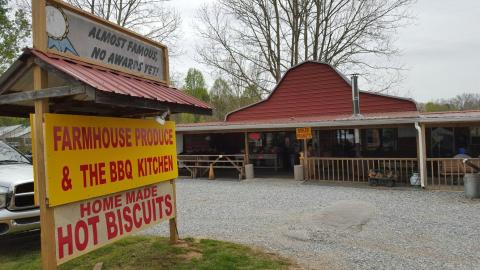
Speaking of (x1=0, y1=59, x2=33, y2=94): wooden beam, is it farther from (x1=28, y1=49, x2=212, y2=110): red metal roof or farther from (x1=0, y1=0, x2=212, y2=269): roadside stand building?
(x1=28, y1=49, x2=212, y2=110): red metal roof

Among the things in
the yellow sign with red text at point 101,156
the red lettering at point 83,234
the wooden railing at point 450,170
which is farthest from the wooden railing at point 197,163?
the red lettering at point 83,234

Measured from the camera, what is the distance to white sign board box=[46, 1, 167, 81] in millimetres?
4082

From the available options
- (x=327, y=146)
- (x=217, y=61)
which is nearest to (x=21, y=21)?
(x=217, y=61)

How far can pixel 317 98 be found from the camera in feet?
63.7

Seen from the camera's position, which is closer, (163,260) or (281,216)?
(163,260)

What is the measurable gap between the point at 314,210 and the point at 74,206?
22.2ft

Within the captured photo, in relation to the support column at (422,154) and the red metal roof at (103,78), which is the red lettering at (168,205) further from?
the support column at (422,154)

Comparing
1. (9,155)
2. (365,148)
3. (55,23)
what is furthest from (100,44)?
(365,148)

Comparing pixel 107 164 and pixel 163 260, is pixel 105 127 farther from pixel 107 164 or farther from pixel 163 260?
pixel 163 260

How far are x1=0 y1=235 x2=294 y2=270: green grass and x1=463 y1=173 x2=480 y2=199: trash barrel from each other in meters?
7.78

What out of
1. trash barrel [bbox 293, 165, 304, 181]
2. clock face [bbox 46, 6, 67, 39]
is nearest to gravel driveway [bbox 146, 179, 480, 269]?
trash barrel [bbox 293, 165, 304, 181]

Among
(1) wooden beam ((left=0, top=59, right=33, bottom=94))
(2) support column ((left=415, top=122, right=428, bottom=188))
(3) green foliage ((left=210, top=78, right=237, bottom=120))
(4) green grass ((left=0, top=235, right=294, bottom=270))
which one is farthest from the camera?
(3) green foliage ((left=210, top=78, right=237, bottom=120))

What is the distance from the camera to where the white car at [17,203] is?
5.64 m

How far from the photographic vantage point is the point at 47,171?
3.76 m
